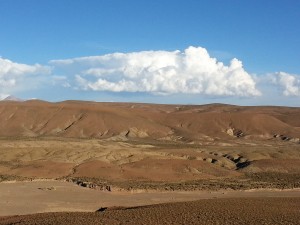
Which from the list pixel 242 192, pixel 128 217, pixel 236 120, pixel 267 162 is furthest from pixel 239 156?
pixel 236 120

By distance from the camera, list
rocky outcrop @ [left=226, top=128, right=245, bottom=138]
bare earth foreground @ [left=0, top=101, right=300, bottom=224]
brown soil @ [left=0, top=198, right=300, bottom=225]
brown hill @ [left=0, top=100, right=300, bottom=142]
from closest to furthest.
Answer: brown soil @ [left=0, top=198, right=300, bottom=225] → bare earth foreground @ [left=0, top=101, right=300, bottom=224] → brown hill @ [left=0, top=100, right=300, bottom=142] → rocky outcrop @ [left=226, top=128, right=245, bottom=138]

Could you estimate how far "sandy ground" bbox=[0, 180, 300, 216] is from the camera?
130 ft

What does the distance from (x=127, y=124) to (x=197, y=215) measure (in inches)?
3773

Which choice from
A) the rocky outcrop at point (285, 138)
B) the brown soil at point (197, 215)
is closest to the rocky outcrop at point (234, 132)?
the rocky outcrop at point (285, 138)

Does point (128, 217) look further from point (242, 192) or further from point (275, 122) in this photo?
point (275, 122)

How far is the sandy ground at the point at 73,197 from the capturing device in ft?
130

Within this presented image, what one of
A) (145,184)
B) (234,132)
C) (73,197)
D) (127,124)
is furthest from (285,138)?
(73,197)

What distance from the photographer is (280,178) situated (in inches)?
2370

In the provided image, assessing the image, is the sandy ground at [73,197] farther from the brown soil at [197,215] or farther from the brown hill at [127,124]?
the brown hill at [127,124]

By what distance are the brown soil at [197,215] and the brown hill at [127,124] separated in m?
81.3

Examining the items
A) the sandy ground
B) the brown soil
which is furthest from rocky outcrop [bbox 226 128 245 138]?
the brown soil

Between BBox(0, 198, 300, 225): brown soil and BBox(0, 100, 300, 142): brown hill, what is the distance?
81.3 meters

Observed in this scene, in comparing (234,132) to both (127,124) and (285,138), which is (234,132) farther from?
(127,124)

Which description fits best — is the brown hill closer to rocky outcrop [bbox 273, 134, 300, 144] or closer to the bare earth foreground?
rocky outcrop [bbox 273, 134, 300, 144]
